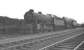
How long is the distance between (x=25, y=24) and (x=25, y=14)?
9.00 ft

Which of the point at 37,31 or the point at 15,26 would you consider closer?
the point at 15,26

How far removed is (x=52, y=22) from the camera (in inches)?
1298

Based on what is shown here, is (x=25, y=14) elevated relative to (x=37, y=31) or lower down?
elevated

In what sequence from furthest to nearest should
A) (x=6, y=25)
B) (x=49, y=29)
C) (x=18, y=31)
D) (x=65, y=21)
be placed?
(x=65, y=21) → (x=49, y=29) → (x=18, y=31) → (x=6, y=25)

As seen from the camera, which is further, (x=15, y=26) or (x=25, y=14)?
(x=25, y=14)

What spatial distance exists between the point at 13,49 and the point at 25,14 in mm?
19490

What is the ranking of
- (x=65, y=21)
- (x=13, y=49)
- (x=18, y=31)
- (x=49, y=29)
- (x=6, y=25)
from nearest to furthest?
(x=13, y=49), (x=6, y=25), (x=18, y=31), (x=49, y=29), (x=65, y=21)

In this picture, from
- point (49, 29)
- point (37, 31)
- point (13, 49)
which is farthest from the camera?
point (49, 29)

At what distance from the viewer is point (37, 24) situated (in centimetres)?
2738

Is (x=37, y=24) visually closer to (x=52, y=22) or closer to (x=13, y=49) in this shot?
(x=52, y=22)

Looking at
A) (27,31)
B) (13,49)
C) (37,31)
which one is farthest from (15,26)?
(13,49)

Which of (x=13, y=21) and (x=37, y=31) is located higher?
(x=13, y=21)

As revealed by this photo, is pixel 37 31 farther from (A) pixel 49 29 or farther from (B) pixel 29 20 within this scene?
(A) pixel 49 29

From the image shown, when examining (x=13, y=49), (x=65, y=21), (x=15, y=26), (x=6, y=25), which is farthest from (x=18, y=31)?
(x=65, y=21)
